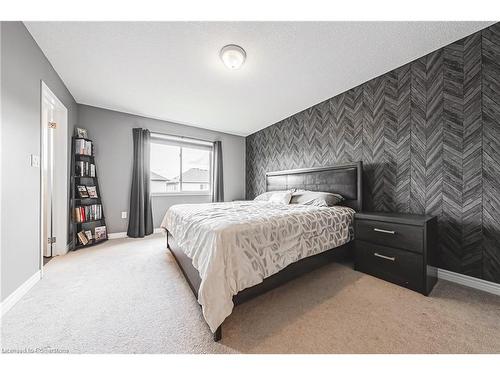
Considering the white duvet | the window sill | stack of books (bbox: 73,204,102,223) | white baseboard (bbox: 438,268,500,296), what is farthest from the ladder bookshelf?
white baseboard (bbox: 438,268,500,296)

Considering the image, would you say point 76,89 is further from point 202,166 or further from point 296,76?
point 296,76

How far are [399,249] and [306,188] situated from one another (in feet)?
5.43

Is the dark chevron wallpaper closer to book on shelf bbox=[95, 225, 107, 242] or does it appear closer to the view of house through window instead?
the view of house through window

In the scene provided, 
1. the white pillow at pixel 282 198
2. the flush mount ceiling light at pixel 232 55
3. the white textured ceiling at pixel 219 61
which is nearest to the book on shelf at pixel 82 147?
the white textured ceiling at pixel 219 61

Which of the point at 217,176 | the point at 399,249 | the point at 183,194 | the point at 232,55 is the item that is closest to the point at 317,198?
the point at 399,249

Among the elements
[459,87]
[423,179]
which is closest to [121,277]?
[423,179]

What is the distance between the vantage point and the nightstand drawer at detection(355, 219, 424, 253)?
1.75 metres

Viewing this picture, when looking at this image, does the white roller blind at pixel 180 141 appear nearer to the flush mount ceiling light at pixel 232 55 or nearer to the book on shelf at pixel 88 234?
the book on shelf at pixel 88 234

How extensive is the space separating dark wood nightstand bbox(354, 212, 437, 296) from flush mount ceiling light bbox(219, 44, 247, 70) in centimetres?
213

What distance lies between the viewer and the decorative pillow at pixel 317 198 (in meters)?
2.59
